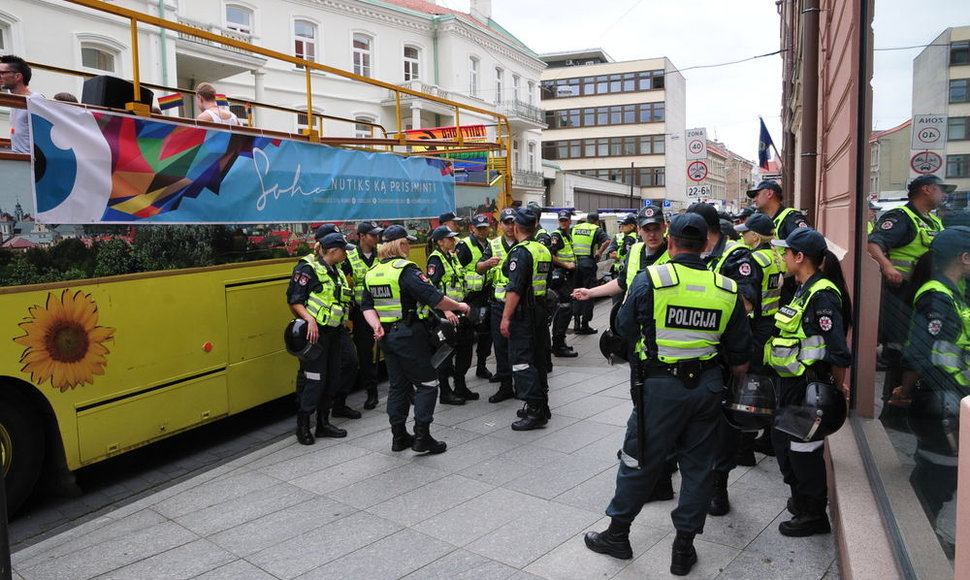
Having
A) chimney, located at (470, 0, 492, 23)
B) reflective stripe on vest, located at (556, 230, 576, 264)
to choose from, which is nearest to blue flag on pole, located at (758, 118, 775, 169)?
reflective stripe on vest, located at (556, 230, 576, 264)

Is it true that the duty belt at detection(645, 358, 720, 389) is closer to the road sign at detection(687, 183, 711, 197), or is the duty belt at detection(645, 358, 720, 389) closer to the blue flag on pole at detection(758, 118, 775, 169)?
the road sign at detection(687, 183, 711, 197)

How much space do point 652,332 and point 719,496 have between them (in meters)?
1.43

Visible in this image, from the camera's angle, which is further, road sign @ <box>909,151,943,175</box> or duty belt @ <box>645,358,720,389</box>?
duty belt @ <box>645,358,720,389</box>

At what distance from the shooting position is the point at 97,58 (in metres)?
17.2

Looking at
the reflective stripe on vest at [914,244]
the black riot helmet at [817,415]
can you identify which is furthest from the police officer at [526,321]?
the reflective stripe on vest at [914,244]

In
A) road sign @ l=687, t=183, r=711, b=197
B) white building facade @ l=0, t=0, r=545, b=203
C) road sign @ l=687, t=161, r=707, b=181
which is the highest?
white building facade @ l=0, t=0, r=545, b=203

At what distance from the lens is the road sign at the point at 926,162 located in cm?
294

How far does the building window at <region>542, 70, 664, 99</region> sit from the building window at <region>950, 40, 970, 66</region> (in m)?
65.0

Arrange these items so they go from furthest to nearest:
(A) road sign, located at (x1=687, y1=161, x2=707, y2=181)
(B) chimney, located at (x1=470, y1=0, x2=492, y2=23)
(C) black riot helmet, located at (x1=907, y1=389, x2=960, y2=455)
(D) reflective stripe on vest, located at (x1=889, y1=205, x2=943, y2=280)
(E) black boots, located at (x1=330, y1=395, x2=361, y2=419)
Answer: (B) chimney, located at (x1=470, y1=0, x2=492, y2=23) → (A) road sign, located at (x1=687, y1=161, x2=707, y2=181) → (E) black boots, located at (x1=330, y1=395, x2=361, y2=419) → (D) reflective stripe on vest, located at (x1=889, y1=205, x2=943, y2=280) → (C) black riot helmet, located at (x1=907, y1=389, x2=960, y2=455)

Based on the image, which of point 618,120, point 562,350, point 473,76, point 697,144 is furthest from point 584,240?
point 618,120

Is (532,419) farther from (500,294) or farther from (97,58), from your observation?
(97,58)

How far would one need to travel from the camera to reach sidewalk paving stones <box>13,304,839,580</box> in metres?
3.79

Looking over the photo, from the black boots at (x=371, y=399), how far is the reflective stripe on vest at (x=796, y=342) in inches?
182

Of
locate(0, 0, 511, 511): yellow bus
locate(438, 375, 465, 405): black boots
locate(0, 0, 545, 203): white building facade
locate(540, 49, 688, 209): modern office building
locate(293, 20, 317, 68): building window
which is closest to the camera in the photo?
locate(0, 0, 511, 511): yellow bus
